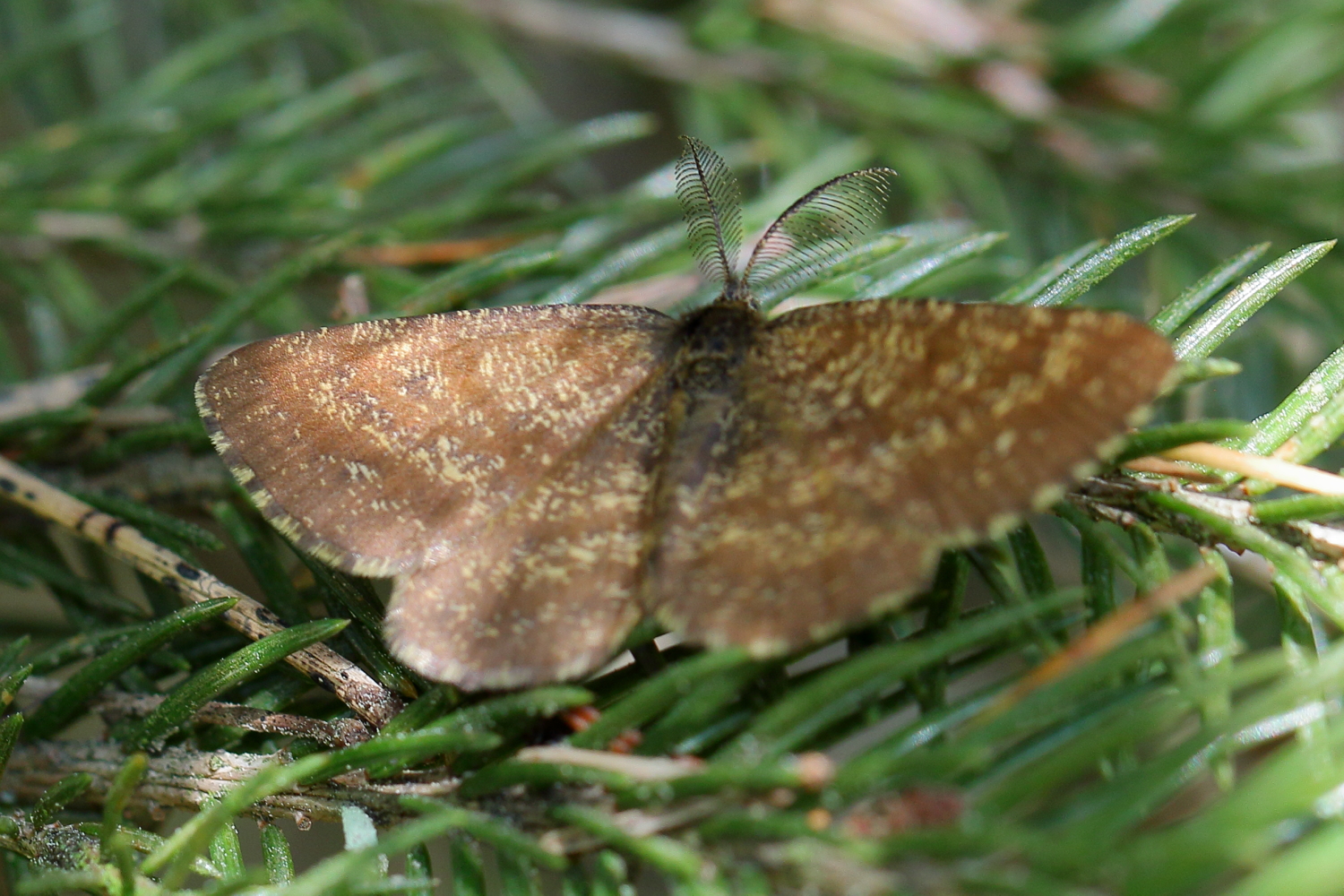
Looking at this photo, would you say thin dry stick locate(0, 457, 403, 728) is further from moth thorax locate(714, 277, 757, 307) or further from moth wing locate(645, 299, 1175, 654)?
moth thorax locate(714, 277, 757, 307)

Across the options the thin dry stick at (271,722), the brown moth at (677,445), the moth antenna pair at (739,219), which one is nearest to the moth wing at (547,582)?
the brown moth at (677,445)

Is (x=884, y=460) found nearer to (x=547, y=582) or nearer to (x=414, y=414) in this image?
(x=547, y=582)

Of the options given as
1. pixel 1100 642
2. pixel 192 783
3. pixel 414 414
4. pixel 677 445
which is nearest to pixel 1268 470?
pixel 1100 642

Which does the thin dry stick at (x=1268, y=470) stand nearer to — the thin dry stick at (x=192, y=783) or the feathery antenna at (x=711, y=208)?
the feathery antenna at (x=711, y=208)

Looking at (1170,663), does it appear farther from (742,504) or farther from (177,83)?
(177,83)

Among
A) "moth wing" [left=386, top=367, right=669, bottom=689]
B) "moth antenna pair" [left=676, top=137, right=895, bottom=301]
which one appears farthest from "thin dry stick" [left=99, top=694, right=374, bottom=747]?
"moth antenna pair" [left=676, top=137, right=895, bottom=301]
